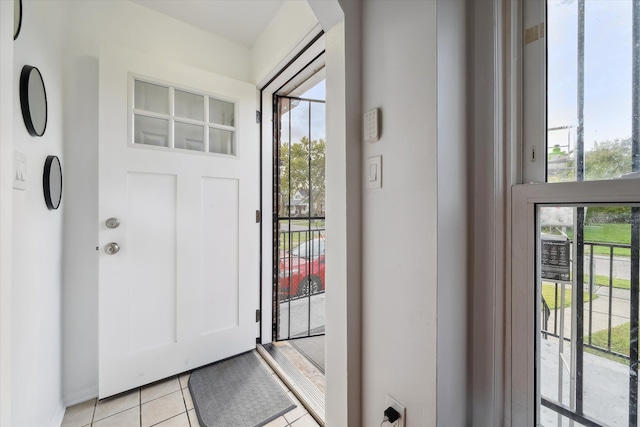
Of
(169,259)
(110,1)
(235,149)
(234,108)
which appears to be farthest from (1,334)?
(110,1)

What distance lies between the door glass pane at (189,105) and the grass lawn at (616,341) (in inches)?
86.3

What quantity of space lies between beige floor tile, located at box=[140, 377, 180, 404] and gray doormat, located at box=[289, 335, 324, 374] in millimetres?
832

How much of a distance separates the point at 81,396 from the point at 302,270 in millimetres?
1530

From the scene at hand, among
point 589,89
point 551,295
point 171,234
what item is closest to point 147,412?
point 171,234

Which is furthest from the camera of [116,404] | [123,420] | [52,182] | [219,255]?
[219,255]

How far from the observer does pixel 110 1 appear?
156 cm

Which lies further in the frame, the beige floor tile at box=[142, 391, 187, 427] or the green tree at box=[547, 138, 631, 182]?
the beige floor tile at box=[142, 391, 187, 427]

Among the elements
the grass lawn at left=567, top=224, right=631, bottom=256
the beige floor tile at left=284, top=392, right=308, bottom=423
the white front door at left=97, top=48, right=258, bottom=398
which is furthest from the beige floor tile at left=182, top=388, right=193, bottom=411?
the grass lawn at left=567, top=224, right=631, bottom=256

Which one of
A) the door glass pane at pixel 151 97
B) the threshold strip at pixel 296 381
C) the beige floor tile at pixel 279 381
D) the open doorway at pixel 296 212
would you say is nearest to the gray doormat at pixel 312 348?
the open doorway at pixel 296 212

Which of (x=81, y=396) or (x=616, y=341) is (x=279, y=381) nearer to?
(x=81, y=396)

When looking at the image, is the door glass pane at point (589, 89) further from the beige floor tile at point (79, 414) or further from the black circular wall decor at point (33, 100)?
the beige floor tile at point (79, 414)

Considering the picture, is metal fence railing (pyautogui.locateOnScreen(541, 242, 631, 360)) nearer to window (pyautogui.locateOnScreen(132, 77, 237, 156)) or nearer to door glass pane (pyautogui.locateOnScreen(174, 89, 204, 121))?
window (pyautogui.locateOnScreen(132, 77, 237, 156))

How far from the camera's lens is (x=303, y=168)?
85.7 inches

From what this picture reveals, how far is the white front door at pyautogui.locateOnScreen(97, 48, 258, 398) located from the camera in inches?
58.8
